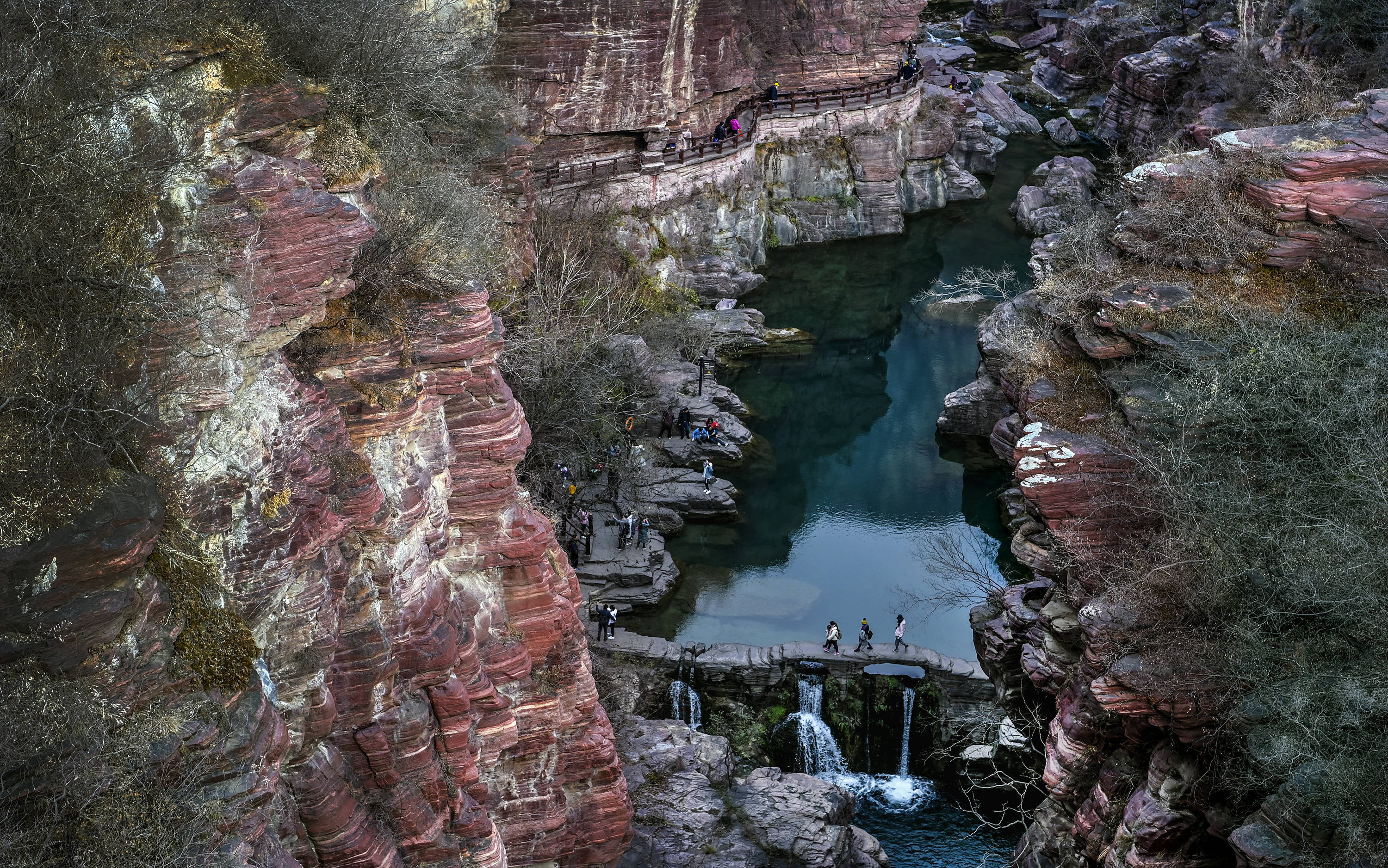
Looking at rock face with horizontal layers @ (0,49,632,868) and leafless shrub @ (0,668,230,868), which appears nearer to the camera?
leafless shrub @ (0,668,230,868)

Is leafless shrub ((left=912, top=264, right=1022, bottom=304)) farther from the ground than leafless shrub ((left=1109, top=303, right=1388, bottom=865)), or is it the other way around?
leafless shrub ((left=1109, top=303, right=1388, bottom=865))

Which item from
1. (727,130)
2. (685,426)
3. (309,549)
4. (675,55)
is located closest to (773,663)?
(685,426)

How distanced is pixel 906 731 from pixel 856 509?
9720 millimetres

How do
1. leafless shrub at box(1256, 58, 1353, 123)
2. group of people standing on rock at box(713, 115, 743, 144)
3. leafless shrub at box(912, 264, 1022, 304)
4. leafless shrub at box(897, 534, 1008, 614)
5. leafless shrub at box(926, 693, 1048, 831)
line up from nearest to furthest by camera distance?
leafless shrub at box(926, 693, 1048, 831)
leafless shrub at box(1256, 58, 1353, 123)
leafless shrub at box(897, 534, 1008, 614)
leafless shrub at box(912, 264, 1022, 304)
group of people standing on rock at box(713, 115, 743, 144)

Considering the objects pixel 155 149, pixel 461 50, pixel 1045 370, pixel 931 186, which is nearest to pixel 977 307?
pixel 931 186

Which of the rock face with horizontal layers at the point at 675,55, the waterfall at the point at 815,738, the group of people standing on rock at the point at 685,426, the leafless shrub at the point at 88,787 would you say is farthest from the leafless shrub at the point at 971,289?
the leafless shrub at the point at 88,787

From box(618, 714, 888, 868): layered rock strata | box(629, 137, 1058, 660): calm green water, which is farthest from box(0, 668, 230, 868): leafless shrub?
box(629, 137, 1058, 660): calm green water

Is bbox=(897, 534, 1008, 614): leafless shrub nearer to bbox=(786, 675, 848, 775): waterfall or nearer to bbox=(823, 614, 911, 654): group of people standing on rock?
bbox=(823, 614, 911, 654): group of people standing on rock

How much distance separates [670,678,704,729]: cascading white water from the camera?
25678 millimetres

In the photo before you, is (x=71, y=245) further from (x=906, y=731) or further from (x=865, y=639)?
(x=865, y=639)

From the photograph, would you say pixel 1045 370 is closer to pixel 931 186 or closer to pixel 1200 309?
pixel 1200 309

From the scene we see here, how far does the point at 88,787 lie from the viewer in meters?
9.07

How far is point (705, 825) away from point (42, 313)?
14.4 m

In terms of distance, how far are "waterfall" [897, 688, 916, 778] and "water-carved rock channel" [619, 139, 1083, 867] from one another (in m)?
0.04
